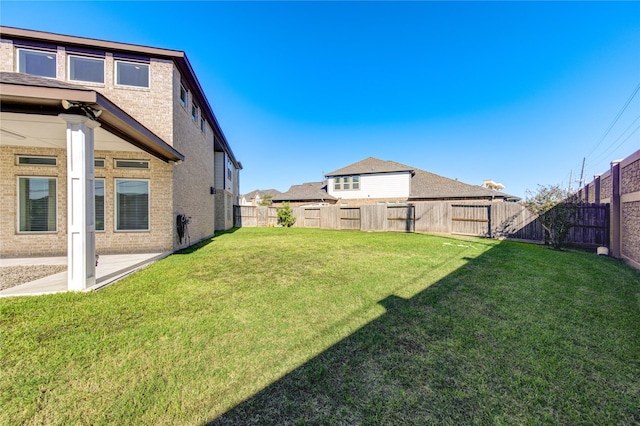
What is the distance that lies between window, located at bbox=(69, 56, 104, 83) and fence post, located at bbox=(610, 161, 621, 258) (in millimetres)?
15847

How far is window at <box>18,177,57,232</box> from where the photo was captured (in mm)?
6957

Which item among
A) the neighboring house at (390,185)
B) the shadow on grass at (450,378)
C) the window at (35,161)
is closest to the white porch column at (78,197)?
the shadow on grass at (450,378)

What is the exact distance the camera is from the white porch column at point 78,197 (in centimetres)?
401

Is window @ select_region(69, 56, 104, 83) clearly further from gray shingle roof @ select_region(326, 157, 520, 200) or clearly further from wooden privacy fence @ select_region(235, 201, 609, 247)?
gray shingle roof @ select_region(326, 157, 520, 200)

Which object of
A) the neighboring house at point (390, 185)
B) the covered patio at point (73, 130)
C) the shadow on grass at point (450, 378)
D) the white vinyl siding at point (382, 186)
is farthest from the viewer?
the white vinyl siding at point (382, 186)

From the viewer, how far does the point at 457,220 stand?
13664 mm

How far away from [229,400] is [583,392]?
113 inches

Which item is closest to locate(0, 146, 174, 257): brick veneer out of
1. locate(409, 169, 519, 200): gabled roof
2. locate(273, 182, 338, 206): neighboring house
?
locate(273, 182, 338, 206): neighboring house

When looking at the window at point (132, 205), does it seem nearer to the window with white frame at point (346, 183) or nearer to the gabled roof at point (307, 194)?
the gabled roof at point (307, 194)

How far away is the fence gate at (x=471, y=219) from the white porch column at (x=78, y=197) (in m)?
15.0

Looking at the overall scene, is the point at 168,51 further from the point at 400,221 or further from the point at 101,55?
the point at 400,221

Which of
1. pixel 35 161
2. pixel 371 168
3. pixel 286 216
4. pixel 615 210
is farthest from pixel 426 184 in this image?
pixel 35 161

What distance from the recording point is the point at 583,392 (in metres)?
2.00

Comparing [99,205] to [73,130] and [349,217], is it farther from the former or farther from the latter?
[349,217]
